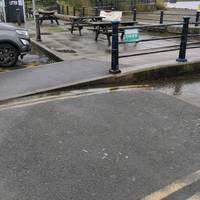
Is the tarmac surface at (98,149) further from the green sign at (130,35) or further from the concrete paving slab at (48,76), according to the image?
the green sign at (130,35)

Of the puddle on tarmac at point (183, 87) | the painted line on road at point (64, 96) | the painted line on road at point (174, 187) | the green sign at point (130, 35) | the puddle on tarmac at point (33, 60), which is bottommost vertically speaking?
the puddle on tarmac at point (33, 60)

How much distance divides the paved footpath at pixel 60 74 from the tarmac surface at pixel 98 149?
100cm

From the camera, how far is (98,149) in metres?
4.25

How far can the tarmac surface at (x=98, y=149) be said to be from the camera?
3429 millimetres

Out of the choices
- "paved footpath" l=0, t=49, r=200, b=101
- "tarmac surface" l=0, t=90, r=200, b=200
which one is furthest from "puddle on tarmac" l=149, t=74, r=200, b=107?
"paved footpath" l=0, t=49, r=200, b=101

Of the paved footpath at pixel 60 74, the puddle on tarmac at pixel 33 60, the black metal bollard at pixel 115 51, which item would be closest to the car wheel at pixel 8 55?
the puddle on tarmac at pixel 33 60

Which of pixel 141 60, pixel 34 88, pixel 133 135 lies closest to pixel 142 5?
pixel 141 60

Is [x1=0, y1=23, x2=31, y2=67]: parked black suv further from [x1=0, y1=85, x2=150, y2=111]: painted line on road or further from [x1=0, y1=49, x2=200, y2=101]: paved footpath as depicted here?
[x1=0, y1=85, x2=150, y2=111]: painted line on road

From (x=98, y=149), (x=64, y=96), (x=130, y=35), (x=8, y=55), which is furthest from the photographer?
(x=8, y=55)

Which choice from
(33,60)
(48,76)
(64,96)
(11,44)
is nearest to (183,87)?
(64,96)

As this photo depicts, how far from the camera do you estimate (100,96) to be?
6398 millimetres

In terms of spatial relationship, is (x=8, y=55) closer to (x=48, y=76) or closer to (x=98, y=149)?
(x=48, y=76)

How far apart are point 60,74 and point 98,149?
3869 mm

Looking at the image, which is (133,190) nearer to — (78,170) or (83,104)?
(78,170)
